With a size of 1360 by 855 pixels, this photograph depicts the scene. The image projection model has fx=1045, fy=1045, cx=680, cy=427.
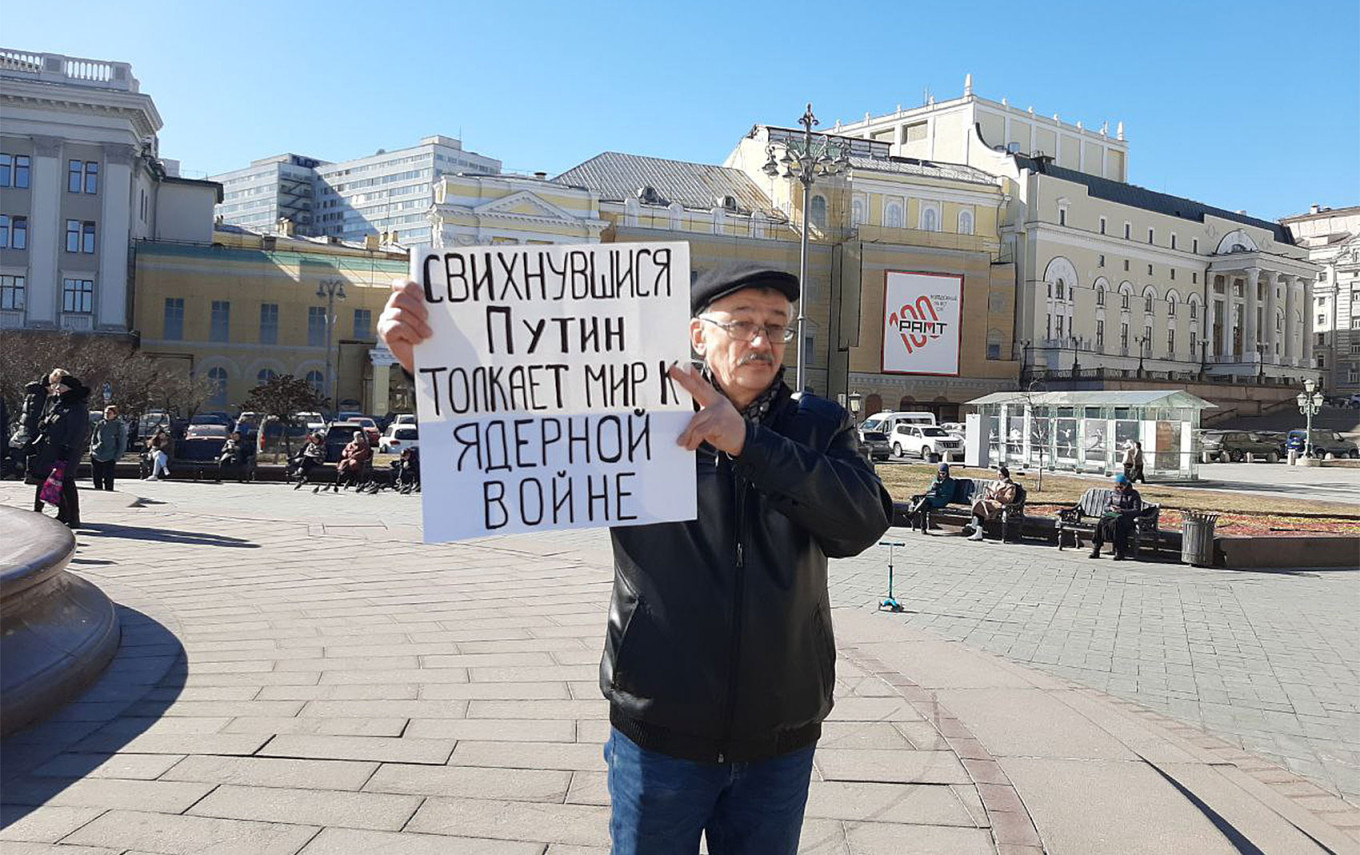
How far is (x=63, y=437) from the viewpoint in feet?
36.7

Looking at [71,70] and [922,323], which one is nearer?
[71,70]

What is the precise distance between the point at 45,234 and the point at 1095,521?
55.9 m

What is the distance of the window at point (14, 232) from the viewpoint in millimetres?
53656

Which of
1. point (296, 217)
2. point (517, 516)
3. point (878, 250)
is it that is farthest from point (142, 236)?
point (296, 217)

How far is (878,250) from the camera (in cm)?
6781

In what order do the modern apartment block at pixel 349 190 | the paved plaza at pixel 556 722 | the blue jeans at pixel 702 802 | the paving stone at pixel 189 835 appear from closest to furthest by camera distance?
the blue jeans at pixel 702 802 < the paving stone at pixel 189 835 < the paved plaza at pixel 556 722 < the modern apartment block at pixel 349 190

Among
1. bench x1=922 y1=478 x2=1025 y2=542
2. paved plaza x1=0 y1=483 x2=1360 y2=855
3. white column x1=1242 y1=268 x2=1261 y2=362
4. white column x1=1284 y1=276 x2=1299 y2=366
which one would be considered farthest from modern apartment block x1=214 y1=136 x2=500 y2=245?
paved plaza x1=0 y1=483 x2=1360 y2=855

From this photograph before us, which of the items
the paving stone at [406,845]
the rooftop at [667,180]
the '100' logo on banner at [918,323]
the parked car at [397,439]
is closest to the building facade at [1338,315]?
the '100' logo on banner at [918,323]

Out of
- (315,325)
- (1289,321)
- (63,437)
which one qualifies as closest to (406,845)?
(63,437)

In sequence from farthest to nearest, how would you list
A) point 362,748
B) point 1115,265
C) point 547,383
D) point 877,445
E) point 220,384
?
point 1115,265 → point 220,384 → point 877,445 → point 362,748 → point 547,383

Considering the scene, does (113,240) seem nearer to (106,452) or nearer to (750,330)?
(106,452)

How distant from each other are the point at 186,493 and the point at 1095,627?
52.7ft

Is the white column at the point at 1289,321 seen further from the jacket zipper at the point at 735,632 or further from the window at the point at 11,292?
the jacket zipper at the point at 735,632

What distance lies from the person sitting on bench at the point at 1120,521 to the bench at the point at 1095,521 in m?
0.10
